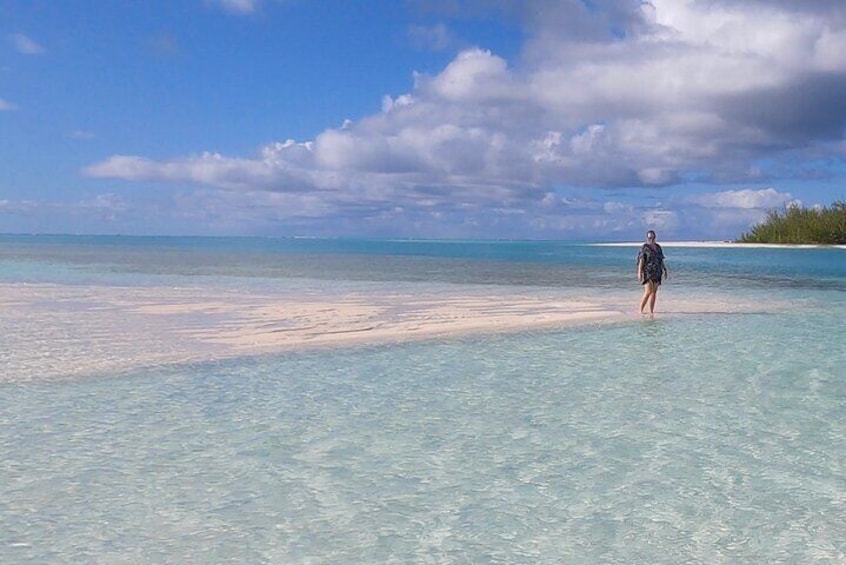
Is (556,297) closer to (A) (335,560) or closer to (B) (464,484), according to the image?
(B) (464,484)

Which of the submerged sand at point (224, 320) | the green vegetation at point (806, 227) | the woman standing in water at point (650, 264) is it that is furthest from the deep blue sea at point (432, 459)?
the green vegetation at point (806, 227)

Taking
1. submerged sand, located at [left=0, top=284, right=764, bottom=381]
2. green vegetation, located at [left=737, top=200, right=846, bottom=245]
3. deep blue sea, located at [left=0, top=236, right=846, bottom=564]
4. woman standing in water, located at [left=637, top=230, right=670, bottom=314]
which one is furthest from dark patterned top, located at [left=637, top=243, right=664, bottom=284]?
green vegetation, located at [left=737, top=200, right=846, bottom=245]

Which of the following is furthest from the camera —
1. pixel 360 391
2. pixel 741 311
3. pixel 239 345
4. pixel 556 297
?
pixel 556 297

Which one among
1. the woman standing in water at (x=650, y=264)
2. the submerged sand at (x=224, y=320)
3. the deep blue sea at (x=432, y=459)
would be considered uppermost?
the woman standing in water at (x=650, y=264)

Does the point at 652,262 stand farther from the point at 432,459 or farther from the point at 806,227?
the point at 806,227

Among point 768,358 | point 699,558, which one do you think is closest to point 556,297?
point 768,358

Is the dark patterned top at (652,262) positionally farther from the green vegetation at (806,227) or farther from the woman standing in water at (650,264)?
the green vegetation at (806,227)

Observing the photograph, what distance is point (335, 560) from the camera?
5.14m

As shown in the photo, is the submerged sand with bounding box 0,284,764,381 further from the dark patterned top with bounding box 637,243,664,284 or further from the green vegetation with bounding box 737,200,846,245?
the green vegetation with bounding box 737,200,846,245

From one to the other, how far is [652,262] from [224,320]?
34.3 feet

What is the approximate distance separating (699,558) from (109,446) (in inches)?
218

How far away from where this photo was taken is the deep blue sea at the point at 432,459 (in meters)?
5.42

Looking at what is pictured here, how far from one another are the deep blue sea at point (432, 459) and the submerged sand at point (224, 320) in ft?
3.28

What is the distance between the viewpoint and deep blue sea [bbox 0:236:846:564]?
5.42 metres
